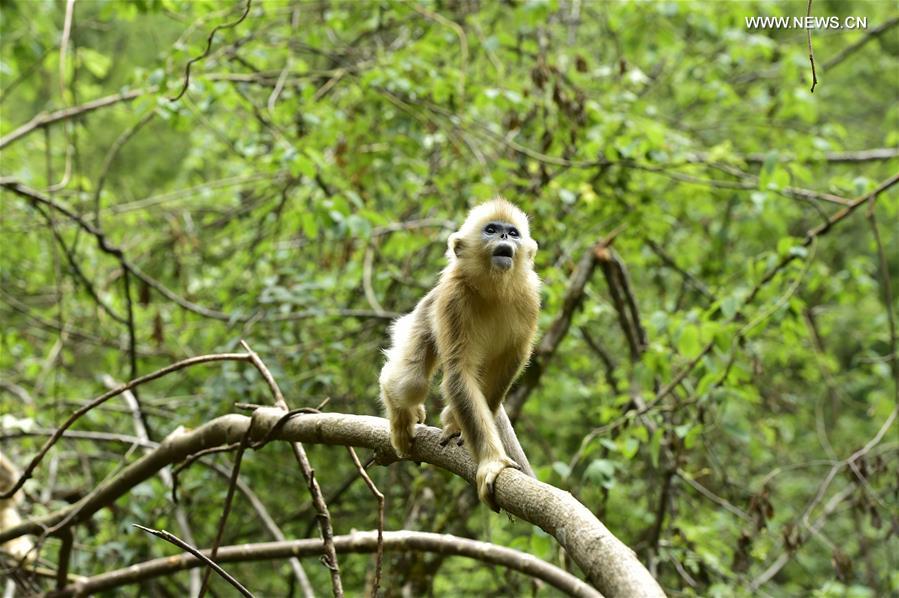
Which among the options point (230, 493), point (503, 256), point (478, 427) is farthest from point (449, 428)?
point (230, 493)

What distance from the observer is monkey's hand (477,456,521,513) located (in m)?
2.71

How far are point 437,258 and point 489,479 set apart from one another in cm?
532

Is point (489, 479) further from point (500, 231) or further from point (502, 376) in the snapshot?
point (500, 231)

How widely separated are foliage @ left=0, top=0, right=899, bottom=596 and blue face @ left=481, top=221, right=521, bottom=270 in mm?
1320

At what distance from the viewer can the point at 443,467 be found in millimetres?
3039

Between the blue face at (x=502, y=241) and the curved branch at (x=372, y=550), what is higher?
the blue face at (x=502, y=241)

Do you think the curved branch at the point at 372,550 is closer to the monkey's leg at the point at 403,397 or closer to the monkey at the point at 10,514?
the monkey's leg at the point at 403,397

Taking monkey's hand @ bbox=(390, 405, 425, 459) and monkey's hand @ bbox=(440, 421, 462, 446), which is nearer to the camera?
monkey's hand @ bbox=(390, 405, 425, 459)

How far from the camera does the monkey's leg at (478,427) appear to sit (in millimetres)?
2768

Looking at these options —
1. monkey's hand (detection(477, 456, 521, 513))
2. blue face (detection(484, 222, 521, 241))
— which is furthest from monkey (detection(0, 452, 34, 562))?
monkey's hand (detection(477, 456, 521, 513))

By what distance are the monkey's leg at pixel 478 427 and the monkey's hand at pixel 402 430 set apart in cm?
17

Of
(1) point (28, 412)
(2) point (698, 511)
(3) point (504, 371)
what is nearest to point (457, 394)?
(3) point (504, 371)

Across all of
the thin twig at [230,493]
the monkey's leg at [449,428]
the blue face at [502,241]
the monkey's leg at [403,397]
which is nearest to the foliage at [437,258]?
the monkey's leg at [449,428]

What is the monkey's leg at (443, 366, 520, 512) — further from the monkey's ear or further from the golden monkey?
the monkey's ear
